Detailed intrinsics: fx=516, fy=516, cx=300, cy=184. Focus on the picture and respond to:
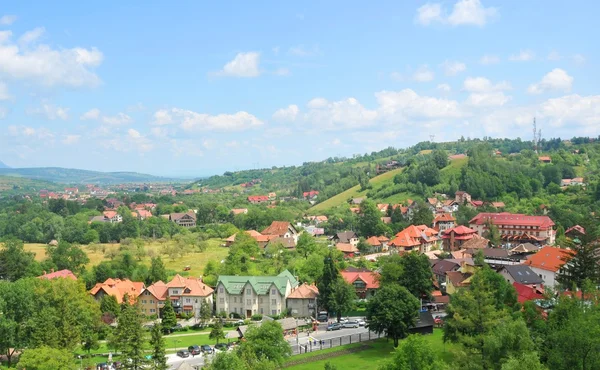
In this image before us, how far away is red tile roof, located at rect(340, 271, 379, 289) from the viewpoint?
5153cm

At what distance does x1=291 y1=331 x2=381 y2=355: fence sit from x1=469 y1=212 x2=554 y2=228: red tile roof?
45428 millimetres

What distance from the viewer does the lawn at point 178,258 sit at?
216 ft

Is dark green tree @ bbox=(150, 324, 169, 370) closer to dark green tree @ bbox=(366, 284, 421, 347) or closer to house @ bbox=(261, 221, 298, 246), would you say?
dark green tree @ bbox=(366, 284, 421, 347)

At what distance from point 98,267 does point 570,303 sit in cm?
4595

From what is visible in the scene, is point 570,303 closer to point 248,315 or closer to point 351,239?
point 248,315

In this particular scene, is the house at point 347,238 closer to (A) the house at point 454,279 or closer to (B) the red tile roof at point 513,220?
(B) the red tile roof at point 513,220

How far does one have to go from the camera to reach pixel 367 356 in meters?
35.9

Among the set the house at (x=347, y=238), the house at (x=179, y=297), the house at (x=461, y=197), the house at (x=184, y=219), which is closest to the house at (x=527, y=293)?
the house at (x=179, y=297)

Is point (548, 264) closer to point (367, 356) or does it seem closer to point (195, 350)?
point (367, 356)

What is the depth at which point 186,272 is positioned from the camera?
61.9 meters

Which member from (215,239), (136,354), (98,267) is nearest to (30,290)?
(136,354)

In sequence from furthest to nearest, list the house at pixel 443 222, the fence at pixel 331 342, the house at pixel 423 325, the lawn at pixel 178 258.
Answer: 1. the house at pixel 443 222
2. the lawn at pixel 178 258
3. the house at pixel 423 325
4. the fence at pixel 331 342

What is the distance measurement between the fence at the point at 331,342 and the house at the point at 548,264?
1950 centimetres

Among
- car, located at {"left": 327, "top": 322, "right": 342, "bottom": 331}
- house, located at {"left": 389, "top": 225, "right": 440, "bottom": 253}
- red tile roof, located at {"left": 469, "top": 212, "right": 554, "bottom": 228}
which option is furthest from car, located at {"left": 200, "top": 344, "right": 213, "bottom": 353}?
red tile roof, located at {"left": 469, "top": 212, "right": 554, "bottom": 228}
